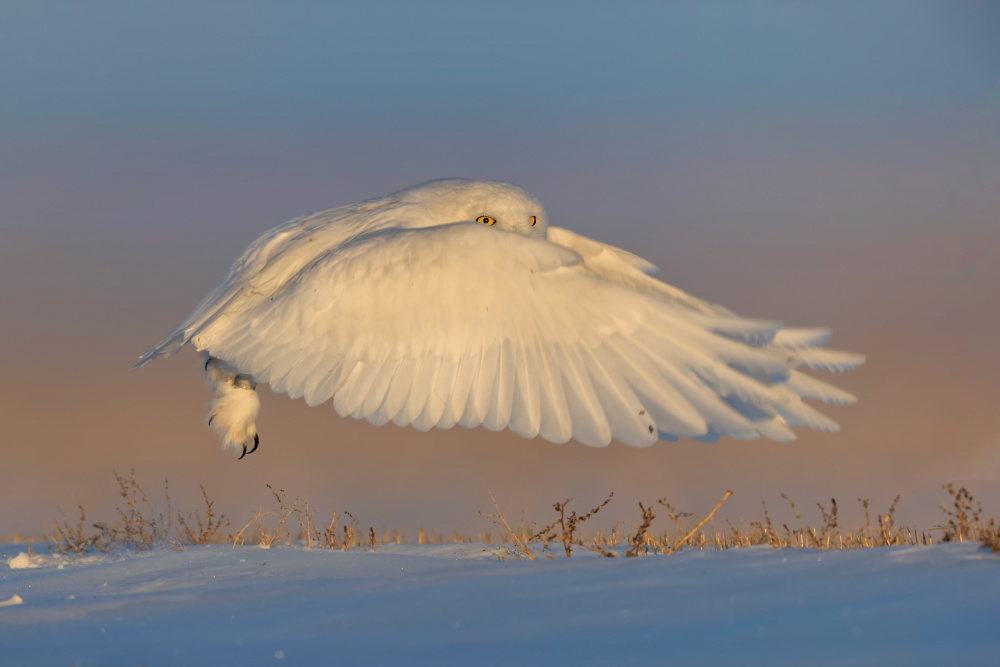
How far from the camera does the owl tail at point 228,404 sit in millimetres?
6359

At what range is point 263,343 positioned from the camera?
536 cm

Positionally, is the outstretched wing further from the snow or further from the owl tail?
the owl tail

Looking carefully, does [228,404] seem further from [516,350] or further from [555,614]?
[555,614]

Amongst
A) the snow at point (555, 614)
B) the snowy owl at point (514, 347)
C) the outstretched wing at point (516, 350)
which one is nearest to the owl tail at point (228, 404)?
the snowy owl at point (514, 347)

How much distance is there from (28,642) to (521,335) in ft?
8.23

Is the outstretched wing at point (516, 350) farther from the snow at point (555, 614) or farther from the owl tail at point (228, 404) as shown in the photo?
the owl tail at point (228, 404)

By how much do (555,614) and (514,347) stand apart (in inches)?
55.1

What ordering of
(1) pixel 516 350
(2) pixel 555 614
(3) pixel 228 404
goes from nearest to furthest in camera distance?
1. (2) pixel 555 614
2. (1) pixel 516 350
3. (3) pixel 228 404

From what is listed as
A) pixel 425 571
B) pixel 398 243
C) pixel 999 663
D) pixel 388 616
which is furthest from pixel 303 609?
pixel 999 663

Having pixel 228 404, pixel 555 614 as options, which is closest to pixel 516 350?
pixel 555 614

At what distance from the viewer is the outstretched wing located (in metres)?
4.39

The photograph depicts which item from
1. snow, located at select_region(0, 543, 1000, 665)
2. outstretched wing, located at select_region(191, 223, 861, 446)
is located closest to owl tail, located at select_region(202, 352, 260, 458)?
outstretched wing, located at select_region(191, 223, 861, 446)

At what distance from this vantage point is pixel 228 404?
6363mm

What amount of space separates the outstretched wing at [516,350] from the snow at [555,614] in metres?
0.67
